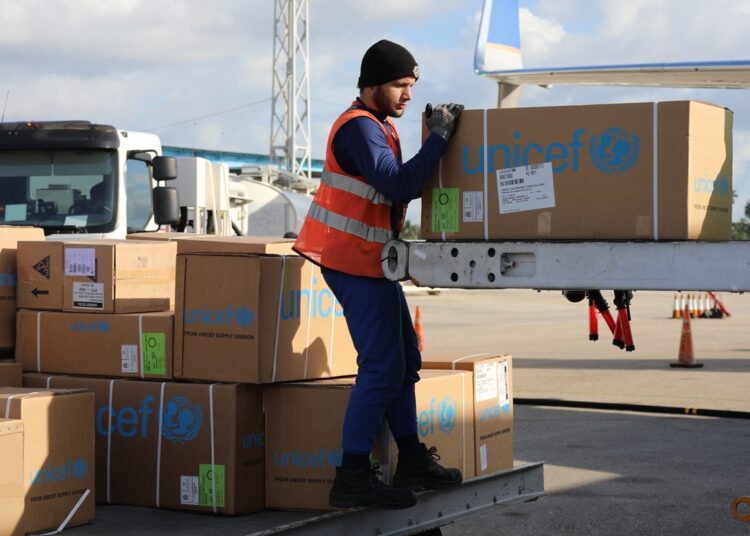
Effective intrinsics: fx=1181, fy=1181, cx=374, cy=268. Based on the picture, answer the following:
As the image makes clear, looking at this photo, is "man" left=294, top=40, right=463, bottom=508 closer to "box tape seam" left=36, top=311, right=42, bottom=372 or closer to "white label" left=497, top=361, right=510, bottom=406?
"white label" left=497, top=361, right=510, bottom=406

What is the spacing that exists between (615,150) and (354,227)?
3.46 feet

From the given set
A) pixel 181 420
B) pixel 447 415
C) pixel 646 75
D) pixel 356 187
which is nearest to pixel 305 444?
pixel 181 420

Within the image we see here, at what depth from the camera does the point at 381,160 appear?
177 inches

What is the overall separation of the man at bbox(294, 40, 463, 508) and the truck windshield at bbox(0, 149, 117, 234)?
17.5ft

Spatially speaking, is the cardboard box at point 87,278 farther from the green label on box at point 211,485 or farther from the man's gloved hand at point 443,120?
the man's gloved hand at point 443,120

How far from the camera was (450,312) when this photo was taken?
2783 cm

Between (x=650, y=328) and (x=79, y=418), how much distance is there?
1928cm

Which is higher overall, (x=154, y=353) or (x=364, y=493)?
(x=154, y=353)

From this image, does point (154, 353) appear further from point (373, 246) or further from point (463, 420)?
point (463, 420)

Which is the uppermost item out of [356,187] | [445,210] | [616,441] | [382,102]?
[382,102]

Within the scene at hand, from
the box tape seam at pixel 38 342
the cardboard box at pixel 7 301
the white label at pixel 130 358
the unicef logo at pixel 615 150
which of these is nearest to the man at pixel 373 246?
the unicef logo at pixel 615 150

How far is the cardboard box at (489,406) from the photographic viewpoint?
5426 mm

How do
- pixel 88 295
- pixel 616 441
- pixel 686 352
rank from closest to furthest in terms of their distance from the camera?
1. pixel 88 295
2. pixel 616 441
3. pixel 686 352

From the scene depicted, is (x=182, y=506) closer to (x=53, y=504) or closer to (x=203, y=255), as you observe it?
(x=53, y=504)
